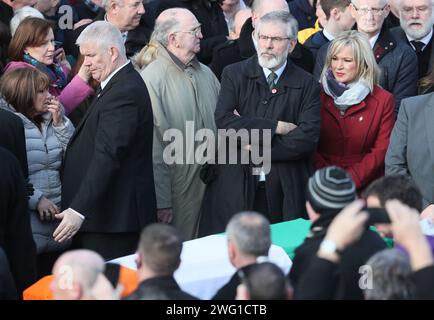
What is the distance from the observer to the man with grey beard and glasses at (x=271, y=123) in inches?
284

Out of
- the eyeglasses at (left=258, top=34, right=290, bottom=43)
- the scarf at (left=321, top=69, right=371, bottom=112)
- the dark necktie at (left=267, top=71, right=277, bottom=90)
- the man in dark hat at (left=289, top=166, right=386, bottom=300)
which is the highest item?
the eyeglasses at (left=258, top=34, right=290, bottom=43)

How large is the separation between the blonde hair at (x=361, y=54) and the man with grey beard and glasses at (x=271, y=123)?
14.6 inches

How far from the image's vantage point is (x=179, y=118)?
7.70m

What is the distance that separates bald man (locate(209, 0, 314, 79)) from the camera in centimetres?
834

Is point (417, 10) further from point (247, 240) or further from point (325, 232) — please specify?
point (247, 240)

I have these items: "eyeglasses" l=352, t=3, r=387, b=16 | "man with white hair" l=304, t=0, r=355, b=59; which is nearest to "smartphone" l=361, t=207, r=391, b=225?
"eyeglasses" l=352, t=3, r=387, b=16

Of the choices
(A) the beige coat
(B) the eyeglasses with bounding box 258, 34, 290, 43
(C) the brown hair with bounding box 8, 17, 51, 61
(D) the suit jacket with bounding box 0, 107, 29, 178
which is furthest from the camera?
(C) the brown hair with bounding box 8, 17, 51, 61

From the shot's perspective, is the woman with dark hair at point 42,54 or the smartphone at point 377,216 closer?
the smartphone at point 377,216

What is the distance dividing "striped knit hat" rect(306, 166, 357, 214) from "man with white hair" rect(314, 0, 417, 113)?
9.82ft

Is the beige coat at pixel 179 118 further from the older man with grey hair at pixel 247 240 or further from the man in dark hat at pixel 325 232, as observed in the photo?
the older man with grey hair at pixel 247 240

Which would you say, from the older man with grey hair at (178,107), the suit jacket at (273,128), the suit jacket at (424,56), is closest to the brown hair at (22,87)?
the older man with grey hair at (178,107)

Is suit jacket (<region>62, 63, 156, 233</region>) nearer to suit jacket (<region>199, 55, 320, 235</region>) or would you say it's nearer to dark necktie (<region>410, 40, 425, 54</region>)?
suit jacket (<region>199, 55, 320, 235</region>)

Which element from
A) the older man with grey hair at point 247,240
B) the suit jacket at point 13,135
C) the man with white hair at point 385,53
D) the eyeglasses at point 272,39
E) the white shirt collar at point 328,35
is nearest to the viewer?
the older man with grey hair at point 247,240
